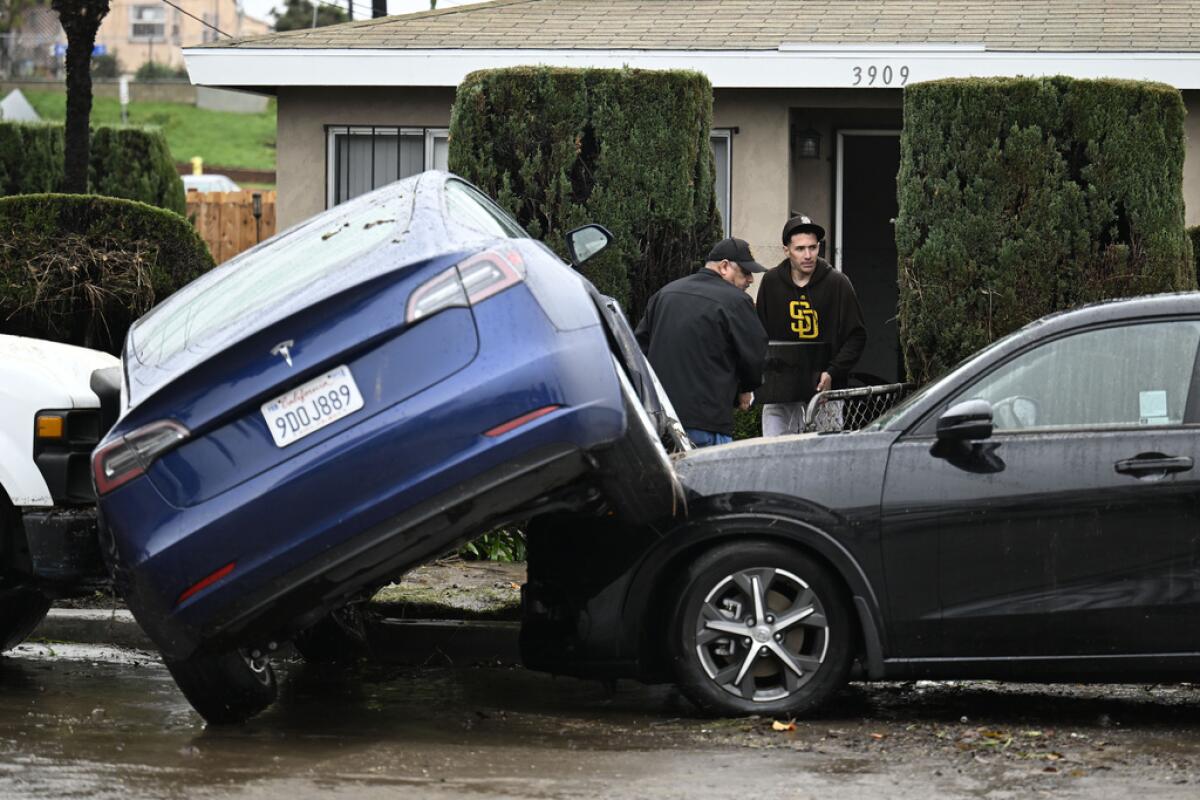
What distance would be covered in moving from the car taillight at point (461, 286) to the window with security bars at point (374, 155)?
9.21m

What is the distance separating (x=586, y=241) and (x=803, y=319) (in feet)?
8.12

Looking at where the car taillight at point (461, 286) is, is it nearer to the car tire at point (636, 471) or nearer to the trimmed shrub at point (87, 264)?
the car tire at point (636, 471)

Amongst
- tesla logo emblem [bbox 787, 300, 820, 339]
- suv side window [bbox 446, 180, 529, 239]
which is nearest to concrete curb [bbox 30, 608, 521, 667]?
suv side window [bbox 446, 180, 529, 239]

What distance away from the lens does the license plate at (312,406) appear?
19.6 ft

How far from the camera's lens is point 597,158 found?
1069 cm

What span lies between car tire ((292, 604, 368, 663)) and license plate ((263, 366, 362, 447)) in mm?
2379

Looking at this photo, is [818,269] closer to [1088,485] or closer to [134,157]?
[1088,485]

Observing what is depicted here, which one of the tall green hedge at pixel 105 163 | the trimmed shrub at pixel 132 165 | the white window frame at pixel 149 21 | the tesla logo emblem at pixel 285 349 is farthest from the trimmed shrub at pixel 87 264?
the white window frame at pixel 149 21

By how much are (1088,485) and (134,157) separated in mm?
18855

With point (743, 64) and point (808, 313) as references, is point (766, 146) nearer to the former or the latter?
point (743, 64)

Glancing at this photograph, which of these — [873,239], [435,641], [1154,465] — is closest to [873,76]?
[873,239]

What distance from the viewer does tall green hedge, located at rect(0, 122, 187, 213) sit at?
22.7 metres

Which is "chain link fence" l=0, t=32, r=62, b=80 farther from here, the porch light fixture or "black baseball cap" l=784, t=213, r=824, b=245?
"black baseball cap" l=784, t=213, r=824, b=245

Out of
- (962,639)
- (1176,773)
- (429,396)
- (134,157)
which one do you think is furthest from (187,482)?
(134,157)
